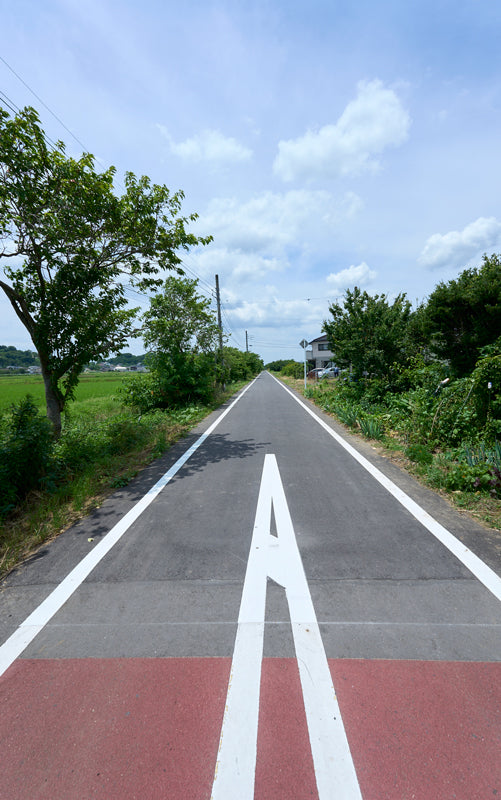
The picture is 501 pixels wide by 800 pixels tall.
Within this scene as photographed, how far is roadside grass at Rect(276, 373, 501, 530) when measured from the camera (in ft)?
12.7

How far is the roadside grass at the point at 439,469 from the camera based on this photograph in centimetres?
387

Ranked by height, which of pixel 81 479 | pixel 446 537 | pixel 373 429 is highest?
pixel 373 429

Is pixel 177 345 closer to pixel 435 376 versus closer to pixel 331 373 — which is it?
pixel 435 376

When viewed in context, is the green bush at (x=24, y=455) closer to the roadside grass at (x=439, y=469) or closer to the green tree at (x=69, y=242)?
the green tree at (x=69, y=242)

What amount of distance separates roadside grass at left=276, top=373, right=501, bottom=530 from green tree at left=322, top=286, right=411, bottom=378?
3.03 metres

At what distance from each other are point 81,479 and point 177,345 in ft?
33.2

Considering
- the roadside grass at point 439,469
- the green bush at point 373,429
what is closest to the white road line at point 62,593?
the roadside grass at point 439,469

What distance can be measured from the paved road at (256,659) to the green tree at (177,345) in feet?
31.8

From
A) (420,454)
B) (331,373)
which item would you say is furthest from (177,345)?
(331,373)

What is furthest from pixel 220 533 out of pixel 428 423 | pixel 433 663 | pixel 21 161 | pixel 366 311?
pixel 366 311

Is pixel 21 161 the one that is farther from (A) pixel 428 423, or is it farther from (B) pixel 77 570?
(A) pixel 428 423

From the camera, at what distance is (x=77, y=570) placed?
117 inches

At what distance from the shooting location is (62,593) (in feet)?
8.80

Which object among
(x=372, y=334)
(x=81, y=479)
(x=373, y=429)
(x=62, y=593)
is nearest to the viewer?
(x=62, y=593)
